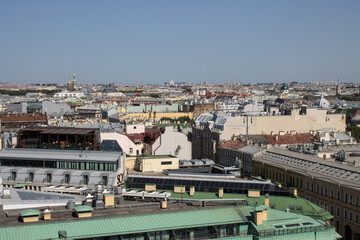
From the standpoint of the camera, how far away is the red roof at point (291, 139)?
239 ft

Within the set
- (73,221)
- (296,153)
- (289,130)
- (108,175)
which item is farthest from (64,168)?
(289,130)

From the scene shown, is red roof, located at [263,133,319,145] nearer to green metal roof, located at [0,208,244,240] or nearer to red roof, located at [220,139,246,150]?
red roof, located at [220,139,246,150]

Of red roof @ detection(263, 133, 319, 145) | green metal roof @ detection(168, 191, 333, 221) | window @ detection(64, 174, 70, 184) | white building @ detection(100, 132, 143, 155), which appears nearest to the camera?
green metal roof @ detection(168, 191, 333, 221)

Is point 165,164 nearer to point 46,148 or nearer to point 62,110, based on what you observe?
Answer: point 46,148

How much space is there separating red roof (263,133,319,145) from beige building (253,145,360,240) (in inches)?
547

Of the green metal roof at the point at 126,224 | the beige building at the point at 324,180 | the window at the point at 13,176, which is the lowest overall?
the beige building at the point at 324,180

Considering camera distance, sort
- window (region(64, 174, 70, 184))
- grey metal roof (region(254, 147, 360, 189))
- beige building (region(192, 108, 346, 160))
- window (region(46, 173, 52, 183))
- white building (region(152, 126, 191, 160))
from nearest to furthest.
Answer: window (region(64, 174, 70, 184)) < window (region(46, 173, 52, 183)) < grey metal roof (region(254, 147, 360, 189)) < white building (region(152, 126, 191, 160)) < beige building (region(192, 108, 346, 160))

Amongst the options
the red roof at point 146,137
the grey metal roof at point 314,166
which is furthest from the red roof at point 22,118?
the grey metal roof at point 314,166

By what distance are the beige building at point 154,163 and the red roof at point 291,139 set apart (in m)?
25.9

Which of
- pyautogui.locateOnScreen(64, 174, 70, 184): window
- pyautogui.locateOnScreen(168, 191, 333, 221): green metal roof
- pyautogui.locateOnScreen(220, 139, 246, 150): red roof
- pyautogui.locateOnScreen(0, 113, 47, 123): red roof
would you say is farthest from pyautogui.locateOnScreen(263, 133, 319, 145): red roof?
pyautogui.locateOnScreen(0, 113, 47, 123): red roof

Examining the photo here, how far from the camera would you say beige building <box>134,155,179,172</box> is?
4694 cm

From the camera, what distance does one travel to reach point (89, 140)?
4984 cm

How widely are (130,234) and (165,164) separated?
2518 centimetres

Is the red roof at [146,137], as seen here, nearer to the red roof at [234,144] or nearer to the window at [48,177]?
the red roof at [234,144]
